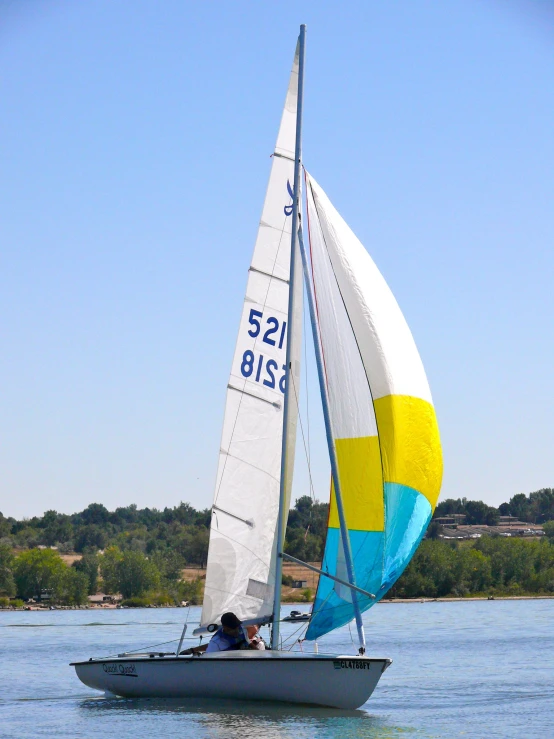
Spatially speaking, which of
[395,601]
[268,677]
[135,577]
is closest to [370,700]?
[268,677]

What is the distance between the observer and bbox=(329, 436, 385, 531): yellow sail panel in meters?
19.5

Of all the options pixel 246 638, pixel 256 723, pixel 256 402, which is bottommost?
pixel 256 723

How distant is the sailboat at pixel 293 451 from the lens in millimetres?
19219

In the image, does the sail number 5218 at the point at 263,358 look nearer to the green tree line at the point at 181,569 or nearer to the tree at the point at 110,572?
the green tree line at the point at 181,569

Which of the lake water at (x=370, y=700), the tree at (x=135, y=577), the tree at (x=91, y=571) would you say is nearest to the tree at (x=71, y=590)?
the tree at (x=91, y=571)

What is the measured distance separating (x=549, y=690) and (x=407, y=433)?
856 centimetres

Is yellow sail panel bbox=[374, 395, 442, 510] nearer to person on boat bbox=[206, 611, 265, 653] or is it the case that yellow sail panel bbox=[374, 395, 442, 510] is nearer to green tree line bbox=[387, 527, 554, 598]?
person on boat bbox=[206, 611, 265, 653]

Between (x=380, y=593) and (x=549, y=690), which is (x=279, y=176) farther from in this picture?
(x=549, y=690)

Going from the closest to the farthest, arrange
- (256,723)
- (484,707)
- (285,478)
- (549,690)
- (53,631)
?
(256,723) < (285,478) < (484,707) < (549,690) < (53,631)

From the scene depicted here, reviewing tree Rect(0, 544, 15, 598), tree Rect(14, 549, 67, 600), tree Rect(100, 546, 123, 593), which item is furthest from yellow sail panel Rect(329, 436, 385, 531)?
tree Rect(0, 544, 15, 598)

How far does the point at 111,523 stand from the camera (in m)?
180

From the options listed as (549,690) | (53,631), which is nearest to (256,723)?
(549,690)

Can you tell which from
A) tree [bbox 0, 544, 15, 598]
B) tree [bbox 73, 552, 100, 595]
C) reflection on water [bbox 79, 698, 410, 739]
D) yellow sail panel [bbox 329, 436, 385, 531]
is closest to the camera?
reflection on water [bbox 79, 698, 410, 739]

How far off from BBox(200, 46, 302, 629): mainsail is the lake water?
6.86 feet
